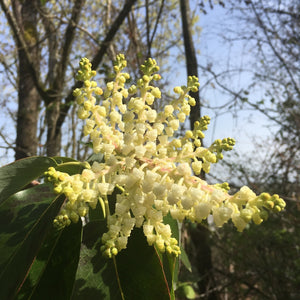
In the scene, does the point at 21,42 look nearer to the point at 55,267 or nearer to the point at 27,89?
the point at 27,89

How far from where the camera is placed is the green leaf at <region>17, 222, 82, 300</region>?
2.77 ft

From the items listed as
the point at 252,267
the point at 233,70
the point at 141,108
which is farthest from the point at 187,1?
the point at 252,267

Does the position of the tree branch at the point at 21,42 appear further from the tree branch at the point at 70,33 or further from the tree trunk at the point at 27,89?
the tree branch at the point at 70,33

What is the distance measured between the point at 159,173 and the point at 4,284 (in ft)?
1.78

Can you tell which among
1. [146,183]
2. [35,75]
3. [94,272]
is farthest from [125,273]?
[35,75]

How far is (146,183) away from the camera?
2.37 feet

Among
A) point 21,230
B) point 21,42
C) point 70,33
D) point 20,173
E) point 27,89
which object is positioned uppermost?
point 70,33

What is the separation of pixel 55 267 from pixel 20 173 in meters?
0.31

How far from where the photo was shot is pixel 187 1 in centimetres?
289

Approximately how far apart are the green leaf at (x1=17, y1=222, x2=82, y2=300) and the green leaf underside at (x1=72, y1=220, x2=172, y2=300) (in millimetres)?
68

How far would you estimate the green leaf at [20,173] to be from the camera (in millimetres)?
931

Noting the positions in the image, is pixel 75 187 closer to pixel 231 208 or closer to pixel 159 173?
pixel 159 173

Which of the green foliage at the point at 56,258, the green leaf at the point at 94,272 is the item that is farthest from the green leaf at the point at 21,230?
the green leaf at the point at 94,272

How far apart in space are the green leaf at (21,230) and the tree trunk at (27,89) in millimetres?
2502
